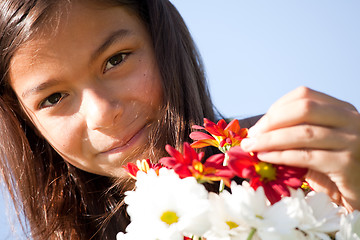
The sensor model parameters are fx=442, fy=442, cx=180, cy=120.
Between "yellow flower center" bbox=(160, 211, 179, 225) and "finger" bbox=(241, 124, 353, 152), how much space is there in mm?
94

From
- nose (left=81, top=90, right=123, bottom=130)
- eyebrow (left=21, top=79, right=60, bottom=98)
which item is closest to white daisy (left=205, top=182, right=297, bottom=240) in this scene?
nose (left=81, top=90, right=123, bottom=130)

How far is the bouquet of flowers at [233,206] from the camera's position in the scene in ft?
1.23

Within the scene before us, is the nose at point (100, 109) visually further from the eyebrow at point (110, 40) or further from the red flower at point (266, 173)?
the red flower at point (266, 173)

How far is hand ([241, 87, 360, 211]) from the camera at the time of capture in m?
0.44

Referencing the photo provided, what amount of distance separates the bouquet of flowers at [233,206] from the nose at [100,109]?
522 mm

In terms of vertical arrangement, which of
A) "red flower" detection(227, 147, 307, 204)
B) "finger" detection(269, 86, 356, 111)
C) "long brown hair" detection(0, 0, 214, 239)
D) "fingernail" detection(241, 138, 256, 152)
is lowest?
"long brown hair" detection(0, 0, 214, 239)

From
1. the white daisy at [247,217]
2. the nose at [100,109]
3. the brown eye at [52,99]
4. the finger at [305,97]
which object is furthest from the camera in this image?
the brown eye at [52,99]

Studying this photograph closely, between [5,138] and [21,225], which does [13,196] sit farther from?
[5,138]

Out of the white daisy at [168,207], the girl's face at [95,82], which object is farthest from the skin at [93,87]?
the white daisy at [168,207]

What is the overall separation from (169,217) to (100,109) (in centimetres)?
57

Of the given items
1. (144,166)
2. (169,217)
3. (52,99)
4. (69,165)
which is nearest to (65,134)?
(52,99)

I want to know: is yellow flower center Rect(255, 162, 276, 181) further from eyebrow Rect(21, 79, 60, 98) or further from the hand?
eyebrow Rect(21, 79, 60, 98)

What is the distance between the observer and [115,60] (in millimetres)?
1050

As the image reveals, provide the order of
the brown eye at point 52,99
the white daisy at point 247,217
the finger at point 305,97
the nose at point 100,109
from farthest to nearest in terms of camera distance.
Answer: the brown eye at point 52,99, the nose at point 100,109, the finger at point 305,97, the white daisy at point 247,217
